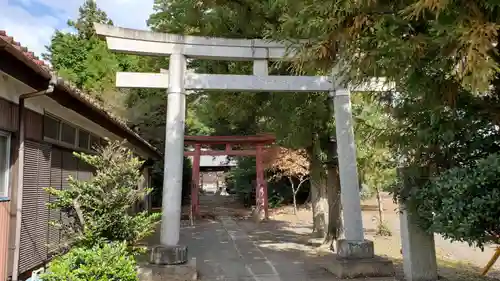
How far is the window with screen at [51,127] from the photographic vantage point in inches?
237

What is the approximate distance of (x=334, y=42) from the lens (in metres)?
4.48

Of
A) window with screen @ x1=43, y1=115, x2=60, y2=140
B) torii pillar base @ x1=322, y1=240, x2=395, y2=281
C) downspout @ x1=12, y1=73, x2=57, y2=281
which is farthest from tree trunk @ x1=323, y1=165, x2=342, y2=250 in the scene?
downspout @ x1=12, y1=73, x2=57, y2=281

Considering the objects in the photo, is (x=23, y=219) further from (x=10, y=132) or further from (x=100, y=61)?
(x=100, y=61)

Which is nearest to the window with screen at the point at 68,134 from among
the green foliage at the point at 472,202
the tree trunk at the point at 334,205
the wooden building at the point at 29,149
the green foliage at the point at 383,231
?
the wooden building at the point at 29,149

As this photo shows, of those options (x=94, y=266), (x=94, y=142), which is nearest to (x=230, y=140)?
(x=94, y=142)

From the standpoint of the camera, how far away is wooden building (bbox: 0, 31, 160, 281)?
15.0 feet

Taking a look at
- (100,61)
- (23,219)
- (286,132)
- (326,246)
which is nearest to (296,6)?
(23,219)

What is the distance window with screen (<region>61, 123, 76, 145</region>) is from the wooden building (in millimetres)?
34

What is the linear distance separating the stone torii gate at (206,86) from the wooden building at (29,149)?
1.50 metres

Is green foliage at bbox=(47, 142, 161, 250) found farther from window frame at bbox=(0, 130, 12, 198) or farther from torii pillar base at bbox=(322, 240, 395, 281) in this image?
torii pillar base at bbox=(322, 240, 395, 281)

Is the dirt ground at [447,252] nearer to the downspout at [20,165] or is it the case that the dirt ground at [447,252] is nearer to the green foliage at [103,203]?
the green foliage at [103,203]

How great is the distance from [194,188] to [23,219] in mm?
15036

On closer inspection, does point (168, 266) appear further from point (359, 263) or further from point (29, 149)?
point (359, 263)

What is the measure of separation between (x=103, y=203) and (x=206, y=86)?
3720 millimetres
